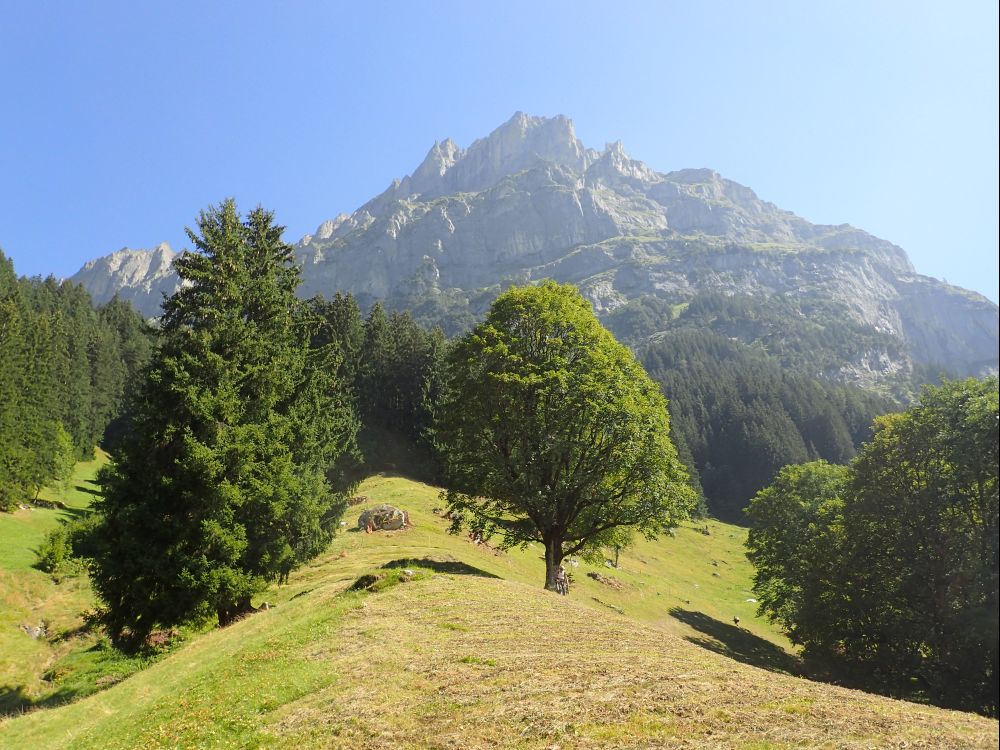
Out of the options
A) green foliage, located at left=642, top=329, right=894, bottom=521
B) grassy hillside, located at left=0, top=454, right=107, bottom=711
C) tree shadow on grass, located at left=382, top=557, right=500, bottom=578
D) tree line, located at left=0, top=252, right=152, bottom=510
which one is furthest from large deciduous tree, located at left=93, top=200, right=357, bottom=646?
green foliage, located at left=642, top=329, right=894, bottom=521

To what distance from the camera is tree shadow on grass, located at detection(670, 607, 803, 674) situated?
35.7 meters

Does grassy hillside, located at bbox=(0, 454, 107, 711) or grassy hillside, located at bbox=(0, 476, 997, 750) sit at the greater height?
grassy hillside, located at bbox=(0, 476, 997, 750)

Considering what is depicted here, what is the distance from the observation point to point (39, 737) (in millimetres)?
17906

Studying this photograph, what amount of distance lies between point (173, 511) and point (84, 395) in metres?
81.9

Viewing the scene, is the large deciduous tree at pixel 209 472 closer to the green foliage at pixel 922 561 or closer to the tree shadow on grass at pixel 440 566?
the tree shadow on grass at pixel 440 566

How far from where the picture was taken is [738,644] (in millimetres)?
40406

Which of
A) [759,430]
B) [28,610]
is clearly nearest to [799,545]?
[28,610]

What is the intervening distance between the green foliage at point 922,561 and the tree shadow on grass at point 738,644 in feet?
11.5

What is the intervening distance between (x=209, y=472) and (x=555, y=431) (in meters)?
15.2

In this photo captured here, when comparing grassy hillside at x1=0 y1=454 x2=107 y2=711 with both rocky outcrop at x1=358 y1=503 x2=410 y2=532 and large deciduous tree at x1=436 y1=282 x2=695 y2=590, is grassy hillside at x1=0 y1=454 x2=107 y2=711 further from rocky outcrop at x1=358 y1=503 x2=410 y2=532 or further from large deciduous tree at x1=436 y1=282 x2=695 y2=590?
large deciduous tree at x1=436 y1=282 x2=695 y2=590

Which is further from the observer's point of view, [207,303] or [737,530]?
[737,530]

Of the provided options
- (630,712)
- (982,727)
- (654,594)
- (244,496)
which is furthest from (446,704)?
(654,594)

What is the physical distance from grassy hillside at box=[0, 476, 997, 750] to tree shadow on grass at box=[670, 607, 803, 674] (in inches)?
776

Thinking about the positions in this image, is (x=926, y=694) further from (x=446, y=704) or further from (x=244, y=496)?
(x=244, y=496)
